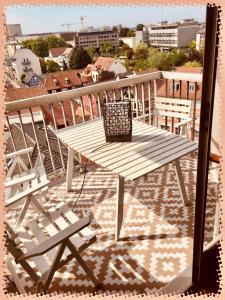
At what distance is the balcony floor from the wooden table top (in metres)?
0.78

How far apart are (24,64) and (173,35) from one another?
1653 inches

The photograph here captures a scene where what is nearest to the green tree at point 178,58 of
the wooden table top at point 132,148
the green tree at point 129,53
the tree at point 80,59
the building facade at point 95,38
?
the green tree at point 129,53

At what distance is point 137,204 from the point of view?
3201 mm

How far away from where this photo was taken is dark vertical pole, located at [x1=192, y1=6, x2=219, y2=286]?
101 centimetres

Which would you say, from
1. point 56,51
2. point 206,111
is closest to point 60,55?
point 56,51

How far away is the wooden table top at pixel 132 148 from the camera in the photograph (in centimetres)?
236

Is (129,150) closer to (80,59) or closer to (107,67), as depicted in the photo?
(107,67)

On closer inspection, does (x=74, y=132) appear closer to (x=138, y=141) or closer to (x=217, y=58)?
(x=138, y=141)

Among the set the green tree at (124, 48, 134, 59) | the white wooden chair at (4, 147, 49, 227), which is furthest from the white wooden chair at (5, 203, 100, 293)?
the green tree at (124, 48, 134, 59)

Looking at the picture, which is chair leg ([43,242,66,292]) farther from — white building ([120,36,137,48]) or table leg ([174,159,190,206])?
white building ([120,36,137,48])

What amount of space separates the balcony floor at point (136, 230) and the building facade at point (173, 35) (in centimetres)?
6701

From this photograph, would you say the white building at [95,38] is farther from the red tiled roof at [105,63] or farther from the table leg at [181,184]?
the table leg at [181,184]

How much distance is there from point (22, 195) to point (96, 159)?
75cm

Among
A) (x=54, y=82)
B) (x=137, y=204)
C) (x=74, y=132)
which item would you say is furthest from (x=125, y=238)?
(x=54, y=82)
